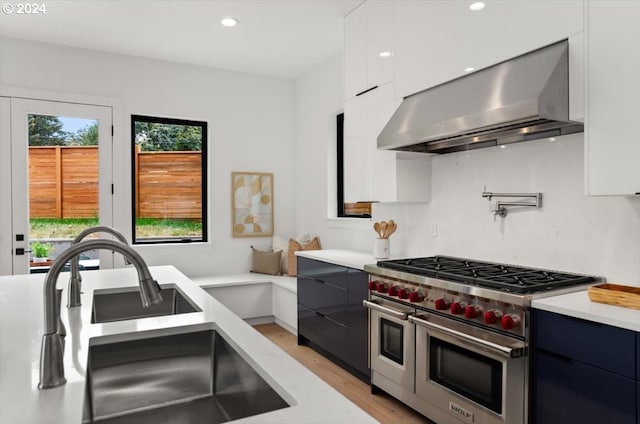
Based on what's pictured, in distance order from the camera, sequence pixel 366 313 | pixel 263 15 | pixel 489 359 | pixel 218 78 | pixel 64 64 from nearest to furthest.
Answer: pixel 489 359
pixel 366 313
pixel 263 15
pixel 64 64
pixel 218 78

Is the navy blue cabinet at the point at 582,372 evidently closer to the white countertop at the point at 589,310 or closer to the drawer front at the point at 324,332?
the white countertop at the point at 589,310

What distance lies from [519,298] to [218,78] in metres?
4.16

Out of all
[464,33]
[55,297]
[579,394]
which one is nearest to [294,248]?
[464,33]

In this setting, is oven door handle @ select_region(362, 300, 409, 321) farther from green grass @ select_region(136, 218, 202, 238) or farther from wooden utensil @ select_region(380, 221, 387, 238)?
green grass @ select_region(136, 218, 202, 238)

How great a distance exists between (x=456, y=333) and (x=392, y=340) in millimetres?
615

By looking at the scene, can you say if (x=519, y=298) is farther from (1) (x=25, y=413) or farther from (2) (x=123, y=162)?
(2) (x=123, y=162)

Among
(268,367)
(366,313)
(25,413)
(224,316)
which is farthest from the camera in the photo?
(366,313)

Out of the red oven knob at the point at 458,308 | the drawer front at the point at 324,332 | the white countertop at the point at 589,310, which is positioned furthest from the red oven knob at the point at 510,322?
the drawer front at the point at 324,332

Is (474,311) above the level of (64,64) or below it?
below

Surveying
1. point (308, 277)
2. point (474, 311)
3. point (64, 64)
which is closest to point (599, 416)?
point (474, 311)

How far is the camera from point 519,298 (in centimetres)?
196

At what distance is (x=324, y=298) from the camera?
367 cm

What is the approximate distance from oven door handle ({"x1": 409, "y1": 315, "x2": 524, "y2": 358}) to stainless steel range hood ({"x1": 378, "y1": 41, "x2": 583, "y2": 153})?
1.06 meters

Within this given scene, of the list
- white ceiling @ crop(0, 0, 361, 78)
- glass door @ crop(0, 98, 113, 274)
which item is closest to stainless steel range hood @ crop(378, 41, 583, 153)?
white ceiling @ crop(0, 0, 361, 78)
